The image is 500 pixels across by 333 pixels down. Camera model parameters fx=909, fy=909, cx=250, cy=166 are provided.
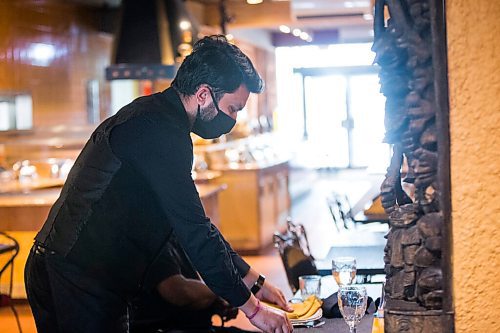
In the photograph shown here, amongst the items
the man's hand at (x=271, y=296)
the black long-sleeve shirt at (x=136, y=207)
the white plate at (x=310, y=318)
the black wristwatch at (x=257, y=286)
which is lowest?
the white plate at (x=310, y=318)

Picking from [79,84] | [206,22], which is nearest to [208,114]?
[79,84]

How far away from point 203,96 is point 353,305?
71cm

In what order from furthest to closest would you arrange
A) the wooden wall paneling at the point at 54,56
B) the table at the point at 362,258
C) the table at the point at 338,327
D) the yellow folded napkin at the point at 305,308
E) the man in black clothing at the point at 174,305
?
1. the wooden wall paneling at the point at 54,56
2. the man in black clothing at the point at 174,305
3. the table at the point at 362,258
4. the yellow folded napkin at the point at 305,308
5. the table at the point at 338,327

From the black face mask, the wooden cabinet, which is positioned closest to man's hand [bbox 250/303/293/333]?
the black face mask

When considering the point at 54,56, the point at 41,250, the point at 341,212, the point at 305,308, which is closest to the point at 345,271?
the point at 305,308

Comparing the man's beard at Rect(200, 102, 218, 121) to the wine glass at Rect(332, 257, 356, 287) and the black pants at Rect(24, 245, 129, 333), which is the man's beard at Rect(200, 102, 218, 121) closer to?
the black pants at Rect(24, 245, 129, 333)

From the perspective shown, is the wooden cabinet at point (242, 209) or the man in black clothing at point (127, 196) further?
the wooden cabinet at point (242, 209)

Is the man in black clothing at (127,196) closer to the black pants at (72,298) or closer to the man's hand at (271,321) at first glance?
the black pants at (72,298)

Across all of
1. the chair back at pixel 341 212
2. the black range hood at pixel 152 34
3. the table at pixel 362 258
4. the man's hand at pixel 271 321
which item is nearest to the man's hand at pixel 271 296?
the man's hand at pixel 271 321

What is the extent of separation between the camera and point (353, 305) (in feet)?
8.00

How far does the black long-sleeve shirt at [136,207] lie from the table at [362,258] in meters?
1.41

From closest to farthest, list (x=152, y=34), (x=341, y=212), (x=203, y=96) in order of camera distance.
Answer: (x=203, y=96) < (x=341, y=212) < (x=152, y=34)

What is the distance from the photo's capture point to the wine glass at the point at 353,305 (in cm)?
244

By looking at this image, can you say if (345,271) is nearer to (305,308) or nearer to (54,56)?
(305,308)
